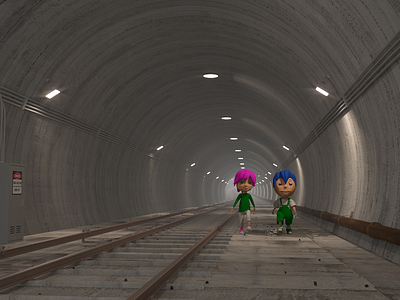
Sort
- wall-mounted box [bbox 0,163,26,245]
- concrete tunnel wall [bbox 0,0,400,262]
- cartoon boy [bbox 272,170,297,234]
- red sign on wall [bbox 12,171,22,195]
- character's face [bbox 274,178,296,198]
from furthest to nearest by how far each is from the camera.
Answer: character's face [bbox 274,178,296,198]
cartoon boy [bbox 272,170,297,234]
red sign on wall [bbox 12,171,22,195]
wall-mounted box [bbox 0,163,26,245]
concrete tunnel wall [bbox 0,0,400,262]

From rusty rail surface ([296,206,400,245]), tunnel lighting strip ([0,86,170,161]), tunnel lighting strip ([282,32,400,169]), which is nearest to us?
tunnel lighting strip ([282,32,400,169])

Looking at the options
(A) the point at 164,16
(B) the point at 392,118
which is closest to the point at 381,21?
(B) the point at 392,118

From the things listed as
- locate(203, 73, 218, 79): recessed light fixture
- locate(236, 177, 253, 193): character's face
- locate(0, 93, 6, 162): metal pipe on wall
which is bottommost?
locate(236, 177, 253, 193): character's face

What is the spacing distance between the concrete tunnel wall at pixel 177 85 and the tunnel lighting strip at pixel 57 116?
18 centimetres

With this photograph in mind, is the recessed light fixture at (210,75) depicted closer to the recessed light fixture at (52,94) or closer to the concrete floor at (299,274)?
the recessed light fixture at (52,94)

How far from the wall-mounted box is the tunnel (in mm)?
776

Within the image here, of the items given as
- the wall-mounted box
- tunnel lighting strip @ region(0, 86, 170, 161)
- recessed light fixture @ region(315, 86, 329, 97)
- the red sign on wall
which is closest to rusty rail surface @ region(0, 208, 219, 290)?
the wall-mounted box

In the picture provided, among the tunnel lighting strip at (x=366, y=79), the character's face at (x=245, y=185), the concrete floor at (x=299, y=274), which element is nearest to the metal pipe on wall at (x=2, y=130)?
the concrete floor at (x=299, y=274)

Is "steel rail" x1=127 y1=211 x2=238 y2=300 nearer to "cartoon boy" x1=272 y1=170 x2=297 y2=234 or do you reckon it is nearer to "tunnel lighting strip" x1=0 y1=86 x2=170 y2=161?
"cartoon boy" x1=272 y1=170 x2=297 y2=234

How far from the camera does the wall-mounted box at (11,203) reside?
10.7 metres

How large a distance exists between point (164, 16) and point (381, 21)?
7266 millimetres

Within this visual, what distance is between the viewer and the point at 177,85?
825 inches

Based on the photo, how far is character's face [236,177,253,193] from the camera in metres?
15.2

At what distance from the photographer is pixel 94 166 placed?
18531 mm
